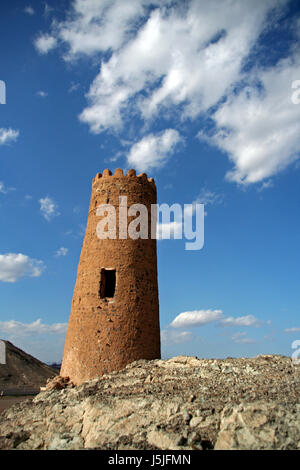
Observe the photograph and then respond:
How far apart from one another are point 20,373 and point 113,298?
55.8ft

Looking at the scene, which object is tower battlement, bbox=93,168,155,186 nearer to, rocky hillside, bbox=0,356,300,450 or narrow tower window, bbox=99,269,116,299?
narrow tower window, bbox=99,269,116,299

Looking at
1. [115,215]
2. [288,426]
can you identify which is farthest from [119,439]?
[115,215]

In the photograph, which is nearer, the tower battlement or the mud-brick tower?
the mud-brick tower

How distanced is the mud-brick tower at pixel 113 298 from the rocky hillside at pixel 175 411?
4.40 feet

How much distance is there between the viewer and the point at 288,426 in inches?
181

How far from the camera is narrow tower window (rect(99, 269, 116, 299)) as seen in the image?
1057 cm

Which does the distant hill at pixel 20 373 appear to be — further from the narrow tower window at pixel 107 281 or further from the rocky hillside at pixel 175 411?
the rocky hillside at pixel 175 411

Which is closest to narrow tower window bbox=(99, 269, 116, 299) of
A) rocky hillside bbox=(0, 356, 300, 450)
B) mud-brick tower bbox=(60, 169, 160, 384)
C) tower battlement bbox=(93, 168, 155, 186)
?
mud-brick tower bbox=(60, 169, 160, 384)

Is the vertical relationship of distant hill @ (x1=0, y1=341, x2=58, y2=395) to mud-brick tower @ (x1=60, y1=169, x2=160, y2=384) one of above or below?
below

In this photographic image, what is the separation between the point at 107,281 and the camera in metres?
11.6

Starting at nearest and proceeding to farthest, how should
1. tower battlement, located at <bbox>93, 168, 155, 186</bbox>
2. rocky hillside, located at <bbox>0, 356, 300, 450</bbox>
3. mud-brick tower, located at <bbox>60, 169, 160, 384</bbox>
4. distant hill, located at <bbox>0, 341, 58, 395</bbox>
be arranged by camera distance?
rocky hillside, located at <bbox>0, 356, 300, 450</bbox>, mud-brick tower, located at <bbox>60, 169, 160, 384</bbox>, tower battlement, located at <bbox>93, 168, 155, 186</bbox>, distant hill, located at <bbox>0, 341, 58, 395</bbox>

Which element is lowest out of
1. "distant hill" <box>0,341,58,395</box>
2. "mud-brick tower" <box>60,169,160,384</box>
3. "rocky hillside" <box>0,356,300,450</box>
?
"distant hill" <box>0,341,58,395</box>
